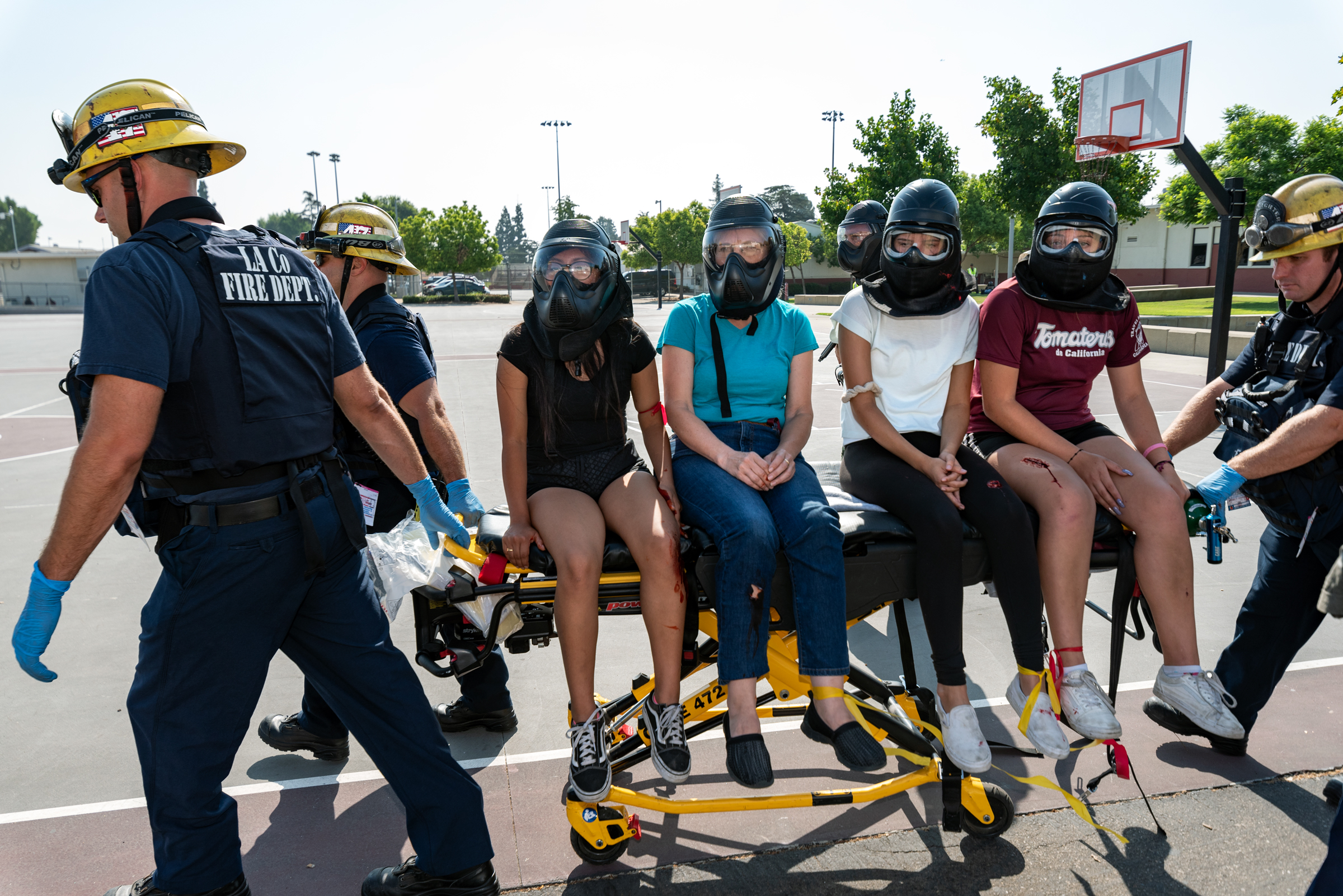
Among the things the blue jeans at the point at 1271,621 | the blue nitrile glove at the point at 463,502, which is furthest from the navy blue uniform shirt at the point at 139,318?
the blue jeans at the point at 1271,621

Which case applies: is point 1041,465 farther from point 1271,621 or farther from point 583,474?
point 583,474

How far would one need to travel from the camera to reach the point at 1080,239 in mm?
3402

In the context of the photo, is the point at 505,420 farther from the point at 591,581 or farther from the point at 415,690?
the point at 415,690

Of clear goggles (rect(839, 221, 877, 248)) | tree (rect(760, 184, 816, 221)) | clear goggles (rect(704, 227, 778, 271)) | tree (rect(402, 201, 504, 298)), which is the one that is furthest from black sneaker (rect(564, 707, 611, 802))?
tree (rect(760, 184, 816, 221))

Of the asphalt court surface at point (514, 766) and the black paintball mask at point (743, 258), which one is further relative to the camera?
the black paintball mask at point (743, 258)

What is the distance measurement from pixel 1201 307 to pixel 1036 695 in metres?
37.4

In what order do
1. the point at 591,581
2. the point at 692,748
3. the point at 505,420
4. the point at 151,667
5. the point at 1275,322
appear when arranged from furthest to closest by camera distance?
the point at 692,748, the point at 1275,322, the point at 505,420, the point at 591,581, the point at 151,667

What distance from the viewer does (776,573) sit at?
10.1ft

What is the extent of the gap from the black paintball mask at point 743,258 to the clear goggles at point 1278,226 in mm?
1752

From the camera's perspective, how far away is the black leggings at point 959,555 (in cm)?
302

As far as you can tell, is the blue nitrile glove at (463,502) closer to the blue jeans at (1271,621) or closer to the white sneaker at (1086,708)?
the white sneaker at (1086,708)

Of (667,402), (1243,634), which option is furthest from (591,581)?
(1243,634)

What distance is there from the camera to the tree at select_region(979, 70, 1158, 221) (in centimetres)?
2584

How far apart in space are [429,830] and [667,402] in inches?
68.1
